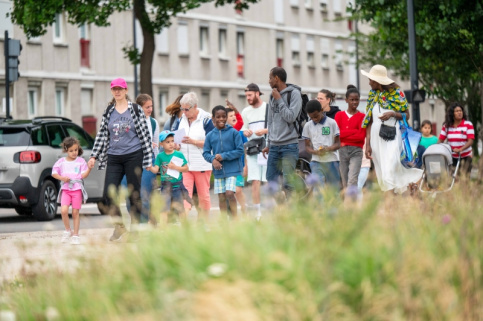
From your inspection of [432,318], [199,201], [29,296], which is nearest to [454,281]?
[432,318]

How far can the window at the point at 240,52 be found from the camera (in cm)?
6425

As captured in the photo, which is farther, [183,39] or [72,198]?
[183,39]

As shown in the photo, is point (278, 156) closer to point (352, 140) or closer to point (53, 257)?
point (352, 140)

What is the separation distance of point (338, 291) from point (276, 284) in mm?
287

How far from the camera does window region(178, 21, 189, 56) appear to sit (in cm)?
5953

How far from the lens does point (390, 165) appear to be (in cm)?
1506

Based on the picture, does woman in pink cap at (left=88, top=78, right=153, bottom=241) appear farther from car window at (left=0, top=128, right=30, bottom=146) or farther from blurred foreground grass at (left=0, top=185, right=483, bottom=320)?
blurred foreground grass at (left=0, top=185, right=483, bottom=320)

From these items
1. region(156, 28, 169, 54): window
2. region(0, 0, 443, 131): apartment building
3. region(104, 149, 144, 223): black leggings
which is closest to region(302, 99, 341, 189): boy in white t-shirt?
region(104, 149, 144, 223): black leggings

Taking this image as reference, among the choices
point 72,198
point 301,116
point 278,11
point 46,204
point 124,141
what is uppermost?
point 278,11

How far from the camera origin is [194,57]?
6053 cm

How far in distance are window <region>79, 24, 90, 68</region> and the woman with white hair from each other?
36.5 meters

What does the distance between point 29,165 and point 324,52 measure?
2078 inches

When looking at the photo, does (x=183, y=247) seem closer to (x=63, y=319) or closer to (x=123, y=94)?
(x=63, y=319)

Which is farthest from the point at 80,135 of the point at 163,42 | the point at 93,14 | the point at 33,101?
the point at 163,42
